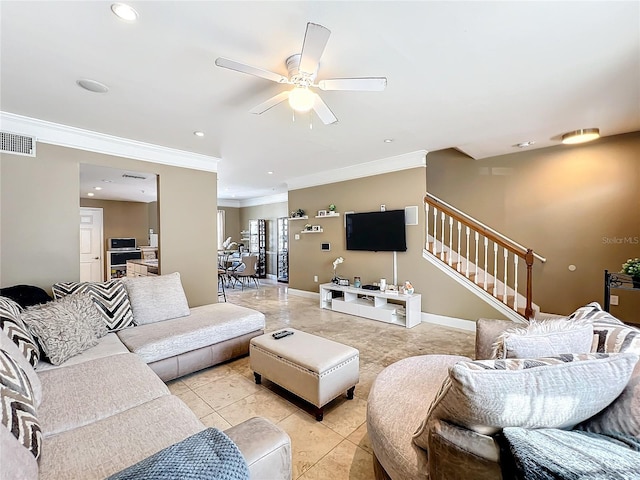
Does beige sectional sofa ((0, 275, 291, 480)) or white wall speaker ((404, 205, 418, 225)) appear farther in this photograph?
white wall speaker ((404, 205, 418, 225))

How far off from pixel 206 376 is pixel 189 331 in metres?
0.47

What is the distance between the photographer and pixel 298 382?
6.79 feet

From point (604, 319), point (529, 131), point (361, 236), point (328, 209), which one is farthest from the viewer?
point (328, 209)

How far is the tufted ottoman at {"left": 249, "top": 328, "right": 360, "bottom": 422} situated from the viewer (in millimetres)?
1981

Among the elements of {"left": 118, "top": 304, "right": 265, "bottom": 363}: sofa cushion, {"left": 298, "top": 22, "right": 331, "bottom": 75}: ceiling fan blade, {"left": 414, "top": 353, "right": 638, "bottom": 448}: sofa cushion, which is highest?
{"left": 298, "top": 22, "right": 331, "bottom": 75}: ceiling fan blade

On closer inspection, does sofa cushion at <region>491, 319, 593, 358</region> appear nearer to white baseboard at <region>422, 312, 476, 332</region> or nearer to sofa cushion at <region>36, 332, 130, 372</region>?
sofa cushion at <region>36, 332, 130, 372</region>

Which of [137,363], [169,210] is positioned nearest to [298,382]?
[137,363]

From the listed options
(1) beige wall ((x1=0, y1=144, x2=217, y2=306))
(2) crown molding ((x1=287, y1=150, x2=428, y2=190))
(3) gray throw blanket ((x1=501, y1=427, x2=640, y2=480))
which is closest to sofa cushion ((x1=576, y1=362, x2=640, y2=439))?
(3) gray throw blanket ((x1=501, y1=427, x2=640, y2=480))

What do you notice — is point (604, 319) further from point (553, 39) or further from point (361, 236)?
point (361, 236)

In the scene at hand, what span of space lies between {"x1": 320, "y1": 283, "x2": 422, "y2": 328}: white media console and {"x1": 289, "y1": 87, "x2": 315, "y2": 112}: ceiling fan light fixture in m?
3.11

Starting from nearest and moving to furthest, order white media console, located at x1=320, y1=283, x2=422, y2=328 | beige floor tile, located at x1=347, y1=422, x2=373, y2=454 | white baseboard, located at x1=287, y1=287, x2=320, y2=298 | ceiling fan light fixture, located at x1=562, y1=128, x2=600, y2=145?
beige floor tile, located at x1=347, y1=422, x2=373, y2=454 → ceiling fan light fixture, located at x1=562, y1=128, x2=600, y2=145 → white media console, located at x1=320, y1=283, x2=422, y2=328 → white baseboard, located at x1=287, y1=287, x2=320, y2=298

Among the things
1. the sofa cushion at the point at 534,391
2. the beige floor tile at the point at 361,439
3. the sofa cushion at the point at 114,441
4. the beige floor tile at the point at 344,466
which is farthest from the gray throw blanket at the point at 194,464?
the beige floor tile at the point at 361,439

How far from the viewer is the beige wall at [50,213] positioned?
2.88 metres

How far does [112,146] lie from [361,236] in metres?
3.83
